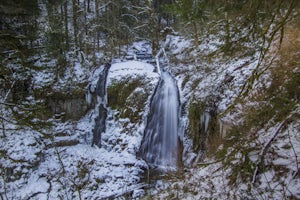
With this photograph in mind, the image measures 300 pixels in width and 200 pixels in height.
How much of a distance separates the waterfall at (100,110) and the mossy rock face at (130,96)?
0.32 metres

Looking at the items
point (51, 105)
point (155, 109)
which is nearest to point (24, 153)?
point (51, 105)

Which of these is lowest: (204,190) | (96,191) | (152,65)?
(96,191)

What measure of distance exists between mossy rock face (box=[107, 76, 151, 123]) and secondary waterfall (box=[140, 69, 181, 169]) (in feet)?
2.05

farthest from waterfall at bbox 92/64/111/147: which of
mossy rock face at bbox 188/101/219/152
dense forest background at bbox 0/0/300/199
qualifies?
mossy rock face at bbox 188/101/219/152

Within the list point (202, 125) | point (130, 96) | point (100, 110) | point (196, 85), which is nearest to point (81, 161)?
point (100, 110)

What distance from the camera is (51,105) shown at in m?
12.1

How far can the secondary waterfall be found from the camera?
9.16m

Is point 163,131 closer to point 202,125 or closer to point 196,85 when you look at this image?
point 202,125

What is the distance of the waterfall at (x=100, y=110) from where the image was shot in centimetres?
1123

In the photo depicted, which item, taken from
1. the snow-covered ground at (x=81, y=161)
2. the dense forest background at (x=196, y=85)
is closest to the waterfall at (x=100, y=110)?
the snow-covered ground at (x=81, y=161)

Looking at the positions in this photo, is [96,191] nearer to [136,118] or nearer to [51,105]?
[136,118]

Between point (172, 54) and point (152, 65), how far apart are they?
1.99 meters

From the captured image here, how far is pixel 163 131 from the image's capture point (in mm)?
9594

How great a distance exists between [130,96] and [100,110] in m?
1.68
